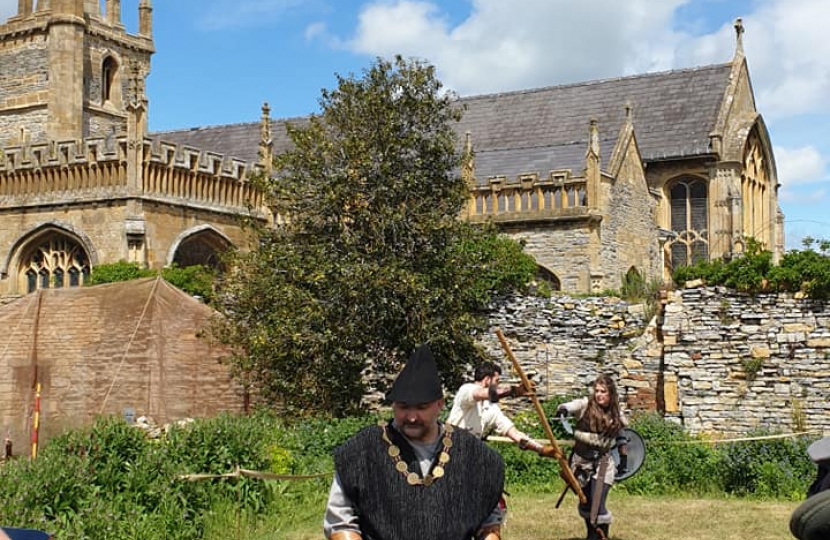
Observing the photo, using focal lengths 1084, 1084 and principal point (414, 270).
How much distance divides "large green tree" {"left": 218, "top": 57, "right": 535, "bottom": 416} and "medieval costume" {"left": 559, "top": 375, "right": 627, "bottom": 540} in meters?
6.07

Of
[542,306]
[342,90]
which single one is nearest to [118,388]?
[342,90]

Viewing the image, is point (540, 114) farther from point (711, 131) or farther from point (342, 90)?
point (342, 90)

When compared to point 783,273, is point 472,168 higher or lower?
higher

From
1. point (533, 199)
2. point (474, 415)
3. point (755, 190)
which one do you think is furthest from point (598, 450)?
point (755, 190)

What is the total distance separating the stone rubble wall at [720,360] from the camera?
15.6 meters

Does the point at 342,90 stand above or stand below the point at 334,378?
above

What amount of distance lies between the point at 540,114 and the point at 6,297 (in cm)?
1707

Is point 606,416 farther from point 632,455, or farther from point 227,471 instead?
point 227,471

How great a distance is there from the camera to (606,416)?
29.6ft

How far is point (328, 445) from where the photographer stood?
1289cm

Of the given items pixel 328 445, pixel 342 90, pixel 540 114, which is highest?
pixel 540 114

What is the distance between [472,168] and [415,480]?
15155 mm

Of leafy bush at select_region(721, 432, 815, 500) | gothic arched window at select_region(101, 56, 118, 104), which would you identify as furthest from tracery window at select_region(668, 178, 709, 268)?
leafy bush at select_region(721, 432, 815, 500)

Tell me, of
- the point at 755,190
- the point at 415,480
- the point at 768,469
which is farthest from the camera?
the point at 755,190
